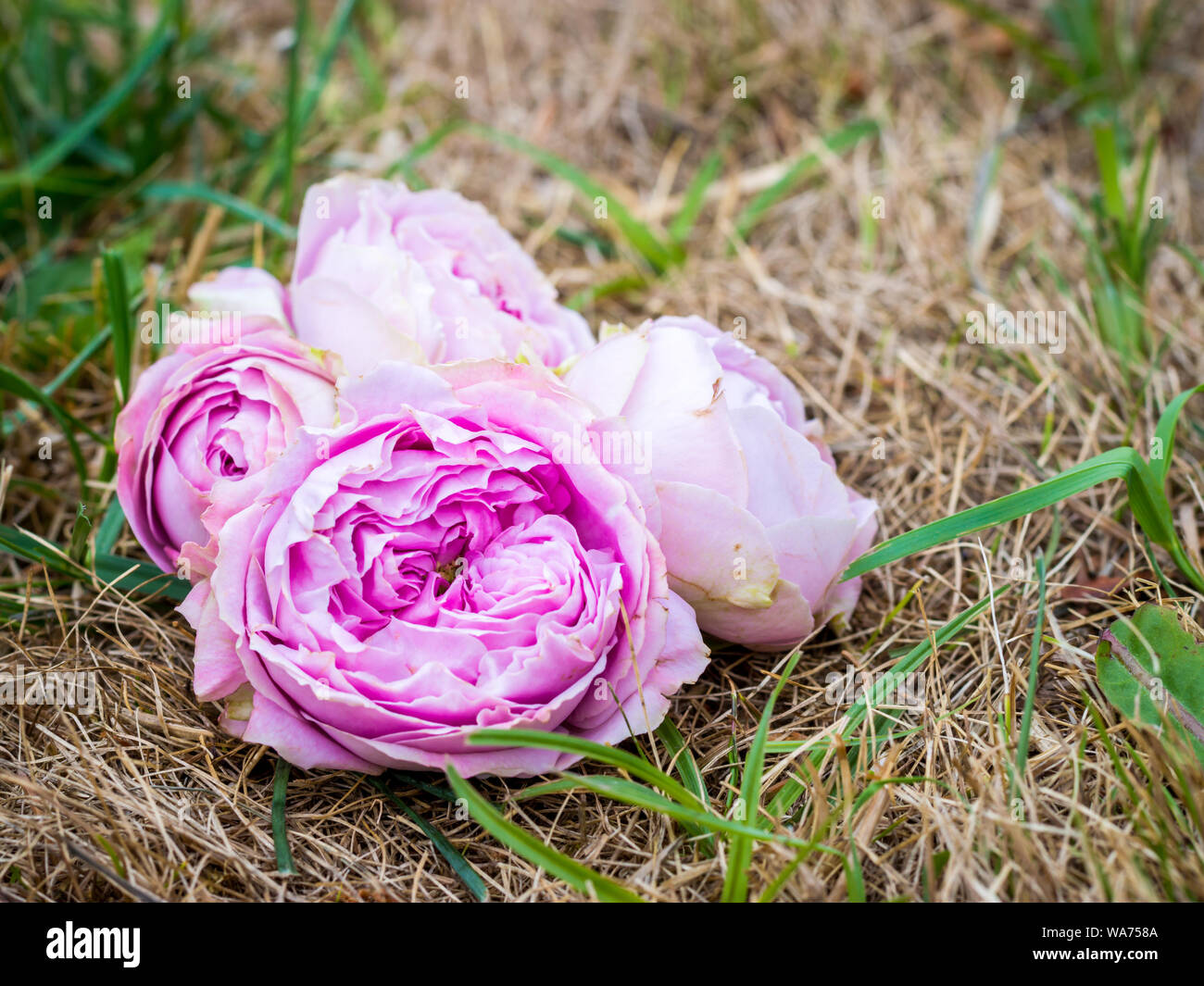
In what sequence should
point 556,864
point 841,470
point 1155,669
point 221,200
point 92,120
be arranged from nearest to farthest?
point 556,864 → point 1155,669 → point 841,470 → point 221,200 → point 92,120

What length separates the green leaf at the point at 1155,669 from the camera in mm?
1227

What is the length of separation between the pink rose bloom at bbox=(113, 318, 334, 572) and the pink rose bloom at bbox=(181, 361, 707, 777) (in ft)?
0.41

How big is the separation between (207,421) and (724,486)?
0.68 m

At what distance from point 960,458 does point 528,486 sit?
2.75ft

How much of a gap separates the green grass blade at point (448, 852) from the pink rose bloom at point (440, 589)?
0.27 feet

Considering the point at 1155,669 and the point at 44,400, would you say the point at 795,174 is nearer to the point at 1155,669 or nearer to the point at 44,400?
the point at 1155,669

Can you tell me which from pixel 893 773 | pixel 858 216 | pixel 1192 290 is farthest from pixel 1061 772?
pixel 858 216

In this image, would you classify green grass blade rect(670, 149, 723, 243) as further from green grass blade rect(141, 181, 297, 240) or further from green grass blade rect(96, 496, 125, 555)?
green grass blade rect(96, 496, 125, 555)

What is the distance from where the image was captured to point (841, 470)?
5.60ft

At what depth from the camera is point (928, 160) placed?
2.34 meters

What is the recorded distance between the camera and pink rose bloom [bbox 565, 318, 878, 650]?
4.00 feet

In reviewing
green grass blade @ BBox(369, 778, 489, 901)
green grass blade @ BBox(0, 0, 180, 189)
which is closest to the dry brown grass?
green grass blade @ BBox(369, 778, 489, 901)

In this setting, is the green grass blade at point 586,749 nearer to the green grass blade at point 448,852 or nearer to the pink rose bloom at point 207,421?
the green grass blade at point 448,852

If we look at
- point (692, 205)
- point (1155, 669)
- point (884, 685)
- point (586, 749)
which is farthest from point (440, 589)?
point (692, 205)
